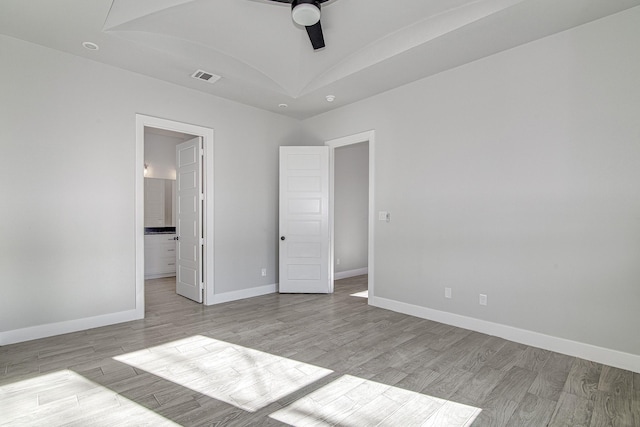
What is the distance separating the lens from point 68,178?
11.2ft

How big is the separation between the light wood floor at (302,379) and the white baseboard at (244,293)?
37.4 inches

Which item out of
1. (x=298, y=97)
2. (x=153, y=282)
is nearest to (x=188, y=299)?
(x=153, y=282)

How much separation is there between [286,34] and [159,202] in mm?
5000

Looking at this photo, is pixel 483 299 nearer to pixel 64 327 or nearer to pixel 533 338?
pixel 533 338

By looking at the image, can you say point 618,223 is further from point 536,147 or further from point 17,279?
point 17,279

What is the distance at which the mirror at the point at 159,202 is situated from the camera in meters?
6.90

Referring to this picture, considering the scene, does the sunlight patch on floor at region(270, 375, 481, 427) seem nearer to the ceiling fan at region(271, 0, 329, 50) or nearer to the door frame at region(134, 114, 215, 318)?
the door frame at region(134, 114, 215, 318)

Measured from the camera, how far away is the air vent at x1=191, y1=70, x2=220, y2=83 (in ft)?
12.7

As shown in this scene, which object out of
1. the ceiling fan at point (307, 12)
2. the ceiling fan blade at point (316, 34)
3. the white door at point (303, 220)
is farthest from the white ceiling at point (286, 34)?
the white door at point (303, 220)

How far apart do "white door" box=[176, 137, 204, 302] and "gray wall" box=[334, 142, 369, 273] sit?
268 centimetres

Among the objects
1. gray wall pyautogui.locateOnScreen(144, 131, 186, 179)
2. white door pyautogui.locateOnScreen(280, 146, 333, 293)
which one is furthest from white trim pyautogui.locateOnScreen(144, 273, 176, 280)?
white door pyautogui.locateOnScreen(280, 146, 333, 293)

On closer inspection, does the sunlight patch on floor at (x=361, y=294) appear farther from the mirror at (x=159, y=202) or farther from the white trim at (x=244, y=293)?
the mirror at (x=159, y=202)

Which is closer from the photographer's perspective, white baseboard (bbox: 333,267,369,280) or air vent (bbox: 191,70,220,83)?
air vent (bbox: 191,70,220,83)

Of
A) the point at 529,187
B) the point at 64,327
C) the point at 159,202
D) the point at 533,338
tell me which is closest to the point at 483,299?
the point at 533,338
